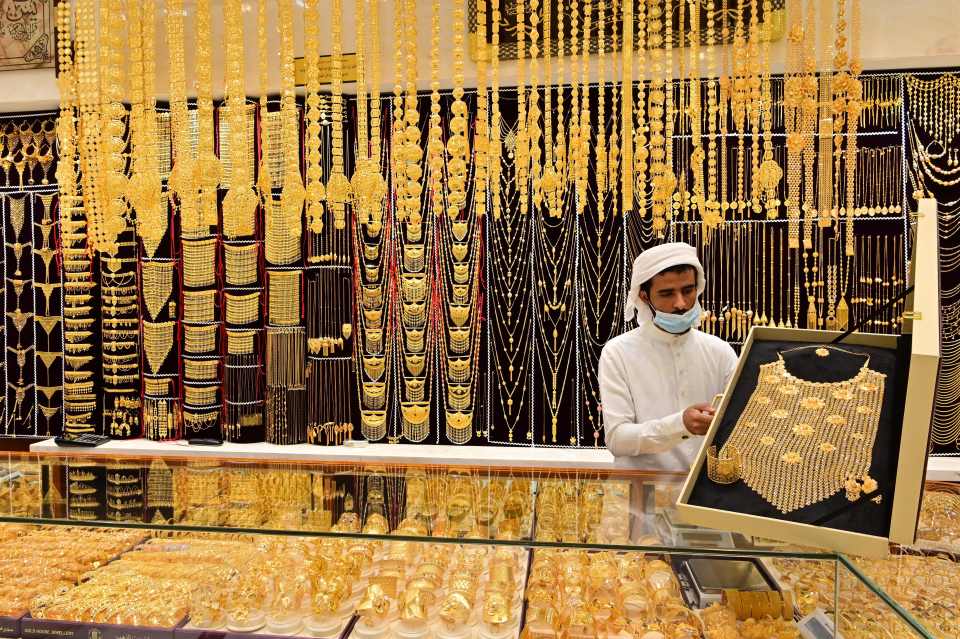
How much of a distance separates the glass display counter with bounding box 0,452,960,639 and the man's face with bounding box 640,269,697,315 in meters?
1.05

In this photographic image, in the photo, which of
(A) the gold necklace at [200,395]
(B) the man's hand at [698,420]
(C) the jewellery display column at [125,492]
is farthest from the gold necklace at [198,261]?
(B) the man's hand at [698,420]

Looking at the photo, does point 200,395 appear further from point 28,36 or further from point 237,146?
point 28,36

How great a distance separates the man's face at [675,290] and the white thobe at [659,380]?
0.13 metres

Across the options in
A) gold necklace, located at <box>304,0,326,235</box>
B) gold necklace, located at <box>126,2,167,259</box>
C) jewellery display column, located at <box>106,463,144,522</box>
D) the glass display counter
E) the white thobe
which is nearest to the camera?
the glass display counter

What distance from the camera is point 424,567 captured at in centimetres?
159

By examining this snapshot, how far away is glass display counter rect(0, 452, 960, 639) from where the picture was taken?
1.38m

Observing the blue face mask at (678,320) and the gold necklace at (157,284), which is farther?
the gold necklace at (157,284)

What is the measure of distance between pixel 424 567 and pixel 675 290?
5.21ft

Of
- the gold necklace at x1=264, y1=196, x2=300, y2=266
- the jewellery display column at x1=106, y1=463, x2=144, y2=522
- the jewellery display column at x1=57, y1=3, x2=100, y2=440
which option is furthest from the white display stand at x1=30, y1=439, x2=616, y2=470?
the jewellery display column at x1=106, y1=463, x2=144, y2=522

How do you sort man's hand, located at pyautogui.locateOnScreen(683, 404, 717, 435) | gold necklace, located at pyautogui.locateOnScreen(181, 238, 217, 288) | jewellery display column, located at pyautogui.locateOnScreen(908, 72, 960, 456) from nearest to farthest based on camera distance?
man's hand, located at pyautogui.locateOnScreen(683, 404, 717, 435) < jewellery display column, located at pyautogui.locateOnScreen(908, 72, 960, 456) < gold necklace, located at pyautogui.locateOnScreen(181, 238, 217, 288)

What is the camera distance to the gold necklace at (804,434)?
4.09 feet

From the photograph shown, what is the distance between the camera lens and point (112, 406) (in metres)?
4.52

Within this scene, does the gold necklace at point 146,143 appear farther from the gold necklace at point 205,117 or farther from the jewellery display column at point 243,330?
the jewellery display column at point 243,330

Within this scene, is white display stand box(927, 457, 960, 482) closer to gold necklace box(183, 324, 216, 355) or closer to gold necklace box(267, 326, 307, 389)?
gold necklace box(267, 326, 307, 389)
